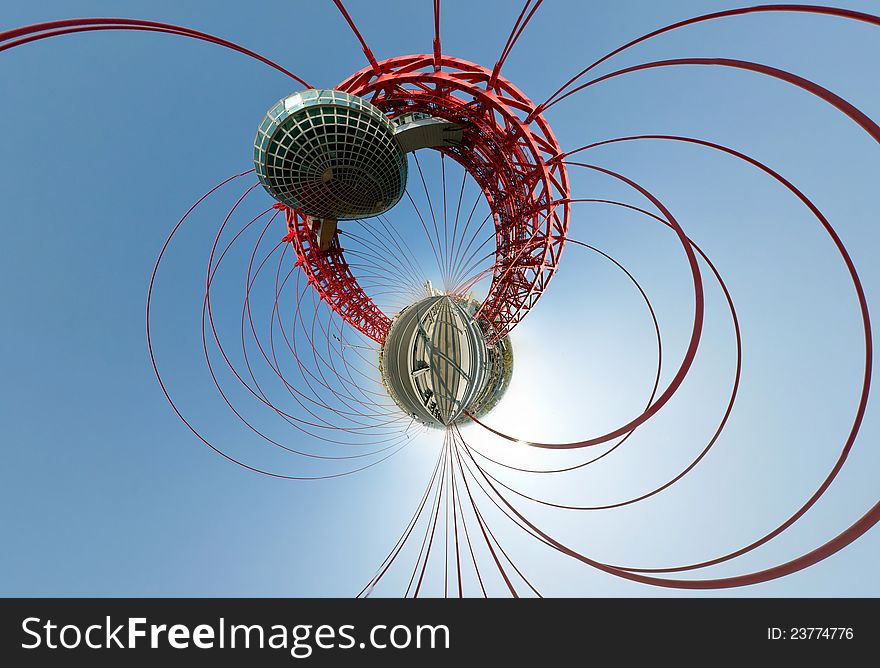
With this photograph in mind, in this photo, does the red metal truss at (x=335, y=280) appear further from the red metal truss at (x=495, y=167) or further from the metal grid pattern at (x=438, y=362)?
the metal grid pattern at (x=438, y=362)

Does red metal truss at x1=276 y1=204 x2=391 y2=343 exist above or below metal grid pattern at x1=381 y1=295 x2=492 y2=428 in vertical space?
above

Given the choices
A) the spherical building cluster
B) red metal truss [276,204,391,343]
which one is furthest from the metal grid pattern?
red metal truss [276,204,391,343]

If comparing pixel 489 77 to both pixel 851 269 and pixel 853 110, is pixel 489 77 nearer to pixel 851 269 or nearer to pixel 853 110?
pixel 853 110

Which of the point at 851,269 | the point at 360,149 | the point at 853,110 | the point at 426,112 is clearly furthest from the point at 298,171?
the point at 851,269

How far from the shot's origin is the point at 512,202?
9.89 metres

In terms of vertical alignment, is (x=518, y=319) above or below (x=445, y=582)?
above

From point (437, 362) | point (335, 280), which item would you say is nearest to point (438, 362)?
point (437, 362)

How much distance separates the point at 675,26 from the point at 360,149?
15.3 feet

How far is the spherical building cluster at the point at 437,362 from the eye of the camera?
948 centimetres

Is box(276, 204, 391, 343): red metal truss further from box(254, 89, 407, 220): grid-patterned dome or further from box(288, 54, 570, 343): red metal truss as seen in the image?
box(254, 89, 407, 220): grid-patterned dome

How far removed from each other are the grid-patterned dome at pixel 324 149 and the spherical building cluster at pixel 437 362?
468 centimetres

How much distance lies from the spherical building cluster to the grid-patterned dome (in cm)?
468

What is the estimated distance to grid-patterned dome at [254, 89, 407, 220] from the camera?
5457mm

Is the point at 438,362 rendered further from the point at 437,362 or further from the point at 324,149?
the point at 324,149
